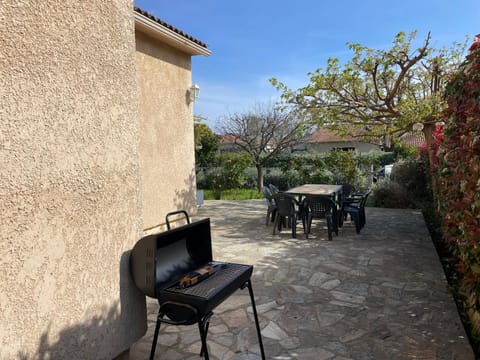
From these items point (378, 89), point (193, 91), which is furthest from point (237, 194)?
point (378, 89)

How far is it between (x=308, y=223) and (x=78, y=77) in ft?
23.3

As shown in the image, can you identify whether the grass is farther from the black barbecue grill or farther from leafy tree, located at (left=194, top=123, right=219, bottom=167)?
the black barbecue grill

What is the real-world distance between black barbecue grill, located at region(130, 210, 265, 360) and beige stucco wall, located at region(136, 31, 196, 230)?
4373mm

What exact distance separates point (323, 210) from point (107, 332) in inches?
259

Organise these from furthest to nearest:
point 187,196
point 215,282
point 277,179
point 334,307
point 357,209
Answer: point 277,179 < point 187,196 < point 357,209 < point 334,307 < point 215,282

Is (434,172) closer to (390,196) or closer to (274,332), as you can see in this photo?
(390,196)

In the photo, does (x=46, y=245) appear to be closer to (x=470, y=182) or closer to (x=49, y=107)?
(x=49, y=107)

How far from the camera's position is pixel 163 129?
29.5 feet

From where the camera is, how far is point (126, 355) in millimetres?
3354

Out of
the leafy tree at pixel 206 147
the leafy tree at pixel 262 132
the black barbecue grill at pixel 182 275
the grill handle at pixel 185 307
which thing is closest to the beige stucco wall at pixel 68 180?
the black barbecue grill at pixel 182 275

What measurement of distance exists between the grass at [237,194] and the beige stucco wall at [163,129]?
25.5ft

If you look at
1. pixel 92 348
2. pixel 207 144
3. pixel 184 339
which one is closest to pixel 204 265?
pixel 184 339

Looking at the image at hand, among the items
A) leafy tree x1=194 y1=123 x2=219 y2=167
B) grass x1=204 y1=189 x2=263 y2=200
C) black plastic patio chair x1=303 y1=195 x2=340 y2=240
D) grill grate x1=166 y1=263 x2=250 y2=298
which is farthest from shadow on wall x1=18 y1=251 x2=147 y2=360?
leafy tree x1=194 y1=123 x2=219 y2=167

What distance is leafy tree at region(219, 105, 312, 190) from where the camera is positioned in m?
20.6
